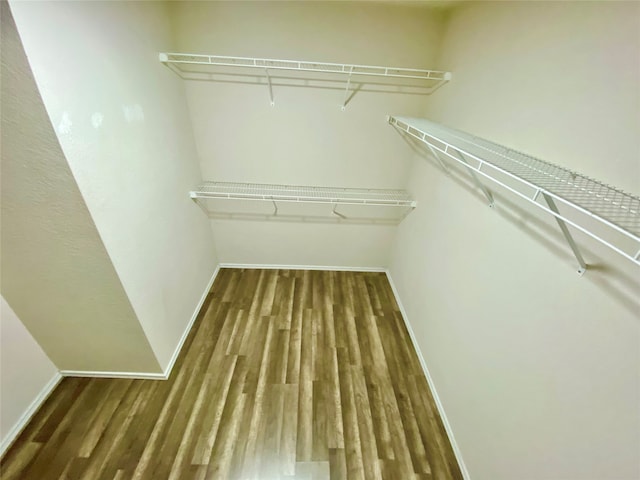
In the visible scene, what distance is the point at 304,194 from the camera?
7.52ft

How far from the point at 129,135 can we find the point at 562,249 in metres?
1.92

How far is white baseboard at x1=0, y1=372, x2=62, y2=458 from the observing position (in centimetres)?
139

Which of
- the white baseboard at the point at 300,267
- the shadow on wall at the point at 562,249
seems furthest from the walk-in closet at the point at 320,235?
the white baseboard at the point at 300,267

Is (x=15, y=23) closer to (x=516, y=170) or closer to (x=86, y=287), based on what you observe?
(x=86, y=287)

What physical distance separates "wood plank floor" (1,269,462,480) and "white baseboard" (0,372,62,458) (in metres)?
0.03

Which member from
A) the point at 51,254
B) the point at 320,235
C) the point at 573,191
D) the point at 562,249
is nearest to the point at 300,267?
the point at 320,235

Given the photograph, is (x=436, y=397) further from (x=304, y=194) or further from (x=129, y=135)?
(x=129, y=135)

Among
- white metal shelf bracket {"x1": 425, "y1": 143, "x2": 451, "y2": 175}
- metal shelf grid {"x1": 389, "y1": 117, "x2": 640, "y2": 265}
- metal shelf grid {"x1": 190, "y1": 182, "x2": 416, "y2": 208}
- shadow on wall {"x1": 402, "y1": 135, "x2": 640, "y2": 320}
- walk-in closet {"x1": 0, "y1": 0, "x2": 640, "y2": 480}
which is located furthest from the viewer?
metal shelf grid {"x1": 190, "y1": 182, "x2": 416, "y2": 208}

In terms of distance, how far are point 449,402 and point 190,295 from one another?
1.98 metres

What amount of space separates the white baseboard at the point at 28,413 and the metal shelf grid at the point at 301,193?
1483mm

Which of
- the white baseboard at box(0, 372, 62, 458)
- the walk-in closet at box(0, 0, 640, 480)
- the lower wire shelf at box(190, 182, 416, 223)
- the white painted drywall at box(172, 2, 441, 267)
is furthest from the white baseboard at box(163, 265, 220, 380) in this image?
the lower wire shelf at box(190, 182, 416, 223)

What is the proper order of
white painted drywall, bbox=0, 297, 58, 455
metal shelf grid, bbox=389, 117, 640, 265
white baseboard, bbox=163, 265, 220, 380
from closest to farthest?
metal shelf grid, bbox=389, 117, 640, 265 < white painted drywall, bbox=0, 297, 58, 455 < white baseboard, bbox=163, 265, 220, 380

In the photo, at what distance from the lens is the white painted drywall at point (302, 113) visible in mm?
1677

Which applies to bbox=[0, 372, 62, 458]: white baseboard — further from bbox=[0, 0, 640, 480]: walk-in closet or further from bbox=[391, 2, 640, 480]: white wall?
bbox=[391, 2, 640, 480]: white wall
